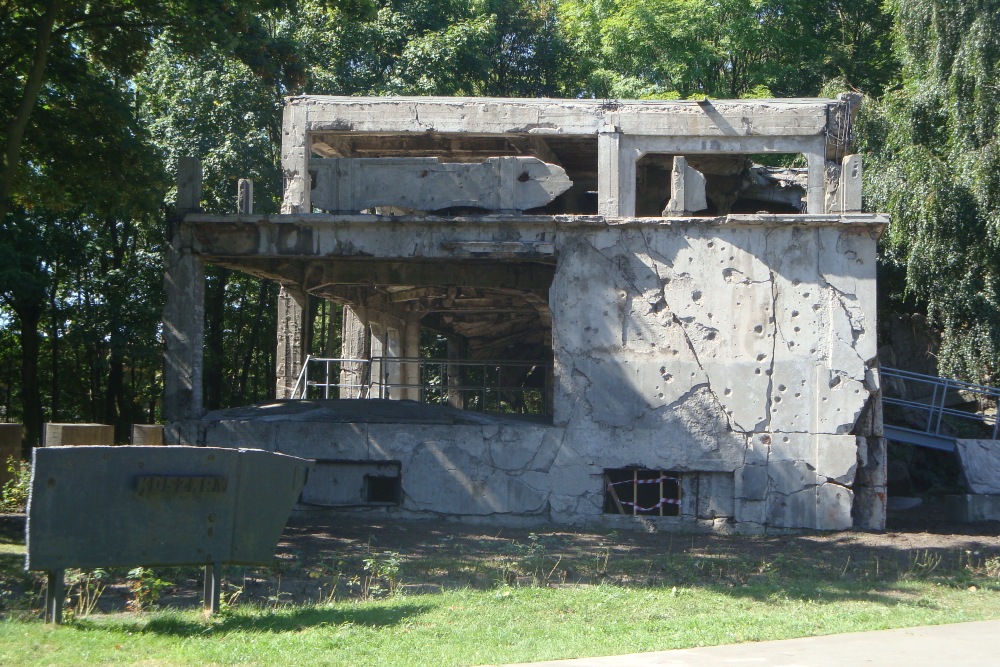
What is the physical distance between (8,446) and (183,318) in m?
3.06

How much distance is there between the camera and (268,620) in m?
7.68

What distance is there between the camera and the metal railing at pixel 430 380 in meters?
16.8

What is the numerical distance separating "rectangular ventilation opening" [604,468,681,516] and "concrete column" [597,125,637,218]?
367 cm

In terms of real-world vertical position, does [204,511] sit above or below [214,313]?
below

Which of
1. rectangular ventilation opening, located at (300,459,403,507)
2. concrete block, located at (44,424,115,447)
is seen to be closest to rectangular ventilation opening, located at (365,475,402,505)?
rectangular ventilation opening, located at (300,459,403,507)

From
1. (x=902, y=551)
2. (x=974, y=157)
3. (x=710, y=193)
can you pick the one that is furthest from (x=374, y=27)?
(x=902, y=551)

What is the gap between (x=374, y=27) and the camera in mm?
25266

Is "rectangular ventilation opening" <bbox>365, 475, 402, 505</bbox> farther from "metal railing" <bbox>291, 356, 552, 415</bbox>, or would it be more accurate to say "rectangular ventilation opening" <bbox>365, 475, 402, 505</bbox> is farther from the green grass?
the green grass

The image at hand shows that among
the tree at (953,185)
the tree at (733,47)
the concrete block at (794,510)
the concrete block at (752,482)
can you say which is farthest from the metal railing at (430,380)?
the tree at (733,47)

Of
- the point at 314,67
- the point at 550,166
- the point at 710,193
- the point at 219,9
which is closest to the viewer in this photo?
the point at 219,9

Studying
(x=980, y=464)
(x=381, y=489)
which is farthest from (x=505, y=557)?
(x=980, y=464)

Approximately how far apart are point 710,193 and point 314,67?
10939mm

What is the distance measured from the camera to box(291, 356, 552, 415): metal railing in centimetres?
1678

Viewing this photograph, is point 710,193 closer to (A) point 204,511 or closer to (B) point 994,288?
(B) point 994,288
